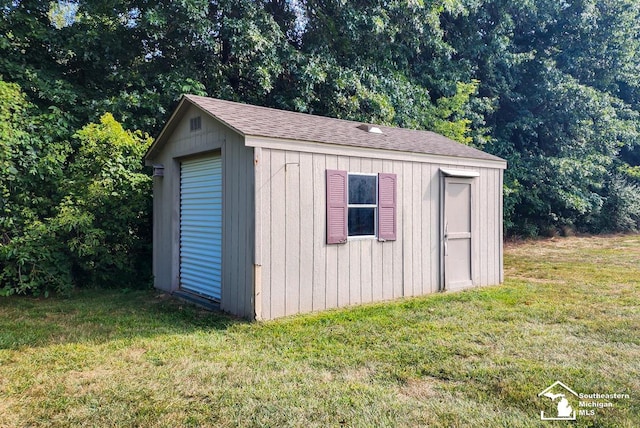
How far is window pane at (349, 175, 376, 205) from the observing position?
593cm

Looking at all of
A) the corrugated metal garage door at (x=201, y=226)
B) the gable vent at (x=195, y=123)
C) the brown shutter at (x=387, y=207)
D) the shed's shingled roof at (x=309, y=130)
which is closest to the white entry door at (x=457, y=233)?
the shed's shingled roof at (x=309, y=130)

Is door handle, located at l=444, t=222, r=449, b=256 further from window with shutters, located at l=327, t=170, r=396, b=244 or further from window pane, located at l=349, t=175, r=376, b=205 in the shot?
window pane, located at l=349, t=175, r=376, b=205

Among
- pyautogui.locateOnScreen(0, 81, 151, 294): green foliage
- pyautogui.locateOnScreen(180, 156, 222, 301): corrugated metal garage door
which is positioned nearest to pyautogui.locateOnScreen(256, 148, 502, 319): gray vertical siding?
pyautogui.locateOnScreen(180, 156, 222, 301): corrugated metal garage door

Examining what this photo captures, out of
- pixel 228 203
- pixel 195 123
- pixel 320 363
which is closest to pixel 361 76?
pixel 195 123

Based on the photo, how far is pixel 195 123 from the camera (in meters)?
6.16

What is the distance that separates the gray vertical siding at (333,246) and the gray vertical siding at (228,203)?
0.20 meters

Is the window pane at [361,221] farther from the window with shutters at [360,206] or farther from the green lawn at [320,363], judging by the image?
the green lawn at [320,363]

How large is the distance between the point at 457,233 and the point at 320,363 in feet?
13.6

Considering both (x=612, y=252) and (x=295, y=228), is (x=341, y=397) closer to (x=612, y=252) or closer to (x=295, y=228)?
(x=295, y=228)

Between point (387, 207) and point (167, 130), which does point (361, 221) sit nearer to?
point (387, 207)

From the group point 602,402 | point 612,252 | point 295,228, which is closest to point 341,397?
point 602,402

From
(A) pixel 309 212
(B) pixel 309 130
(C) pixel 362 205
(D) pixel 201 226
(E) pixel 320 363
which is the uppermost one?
(B) pixel 309 130

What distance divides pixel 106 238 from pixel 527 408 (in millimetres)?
6518

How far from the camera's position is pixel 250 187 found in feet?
16.7
